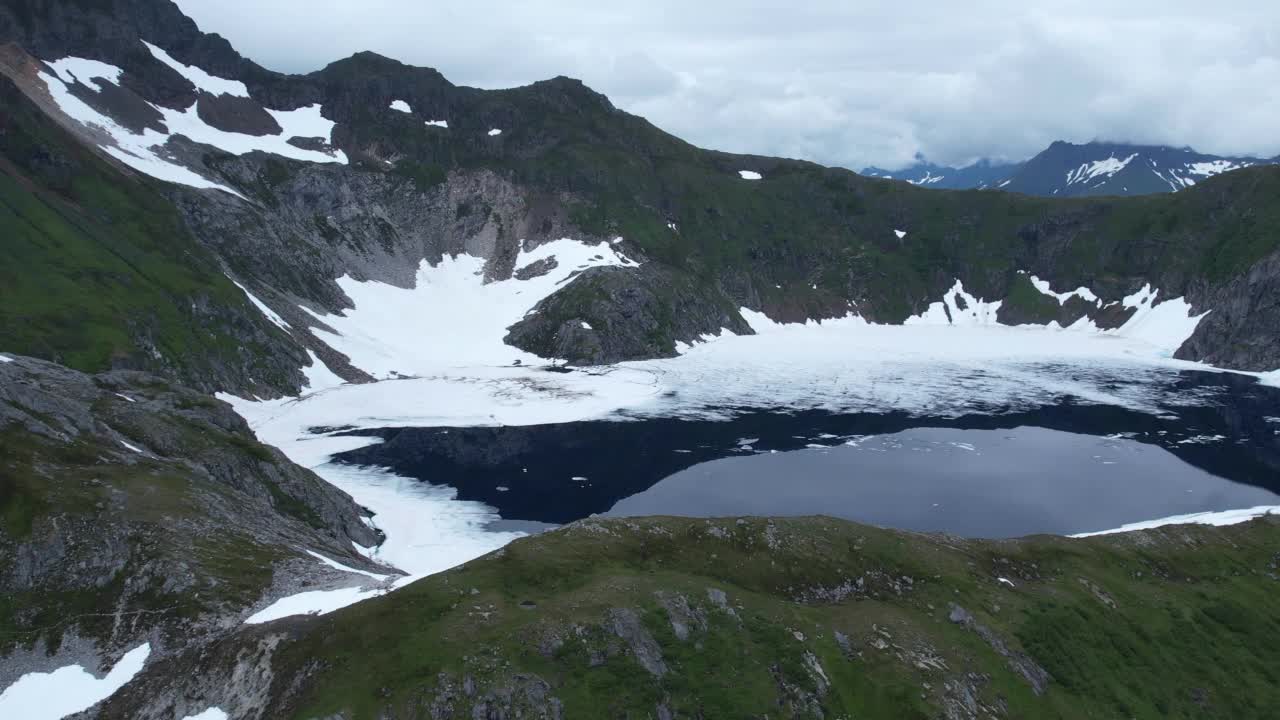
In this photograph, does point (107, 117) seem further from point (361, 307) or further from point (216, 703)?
point (216, 703)

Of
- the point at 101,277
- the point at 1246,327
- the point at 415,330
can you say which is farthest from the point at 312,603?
the point at 1246,327

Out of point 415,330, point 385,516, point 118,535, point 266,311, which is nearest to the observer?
point 118,535

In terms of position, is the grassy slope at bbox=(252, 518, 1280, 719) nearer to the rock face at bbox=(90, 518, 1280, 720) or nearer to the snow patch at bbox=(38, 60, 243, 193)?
the rock face at bbox=(90, 518, 1280, 720)

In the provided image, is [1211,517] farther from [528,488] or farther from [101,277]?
[101,277]

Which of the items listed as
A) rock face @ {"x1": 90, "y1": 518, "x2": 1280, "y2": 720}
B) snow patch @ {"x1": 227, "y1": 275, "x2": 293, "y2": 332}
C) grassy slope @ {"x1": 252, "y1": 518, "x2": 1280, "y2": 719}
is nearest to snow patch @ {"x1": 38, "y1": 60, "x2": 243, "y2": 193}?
snow patch @ {"x1": 227, "y1": 275, "x2": 293, "y2": 332}

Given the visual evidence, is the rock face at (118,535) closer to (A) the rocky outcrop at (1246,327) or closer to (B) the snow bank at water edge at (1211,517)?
(B) the snow bank at water edge at (1211,517)

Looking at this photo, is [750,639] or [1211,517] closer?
[750,639]
